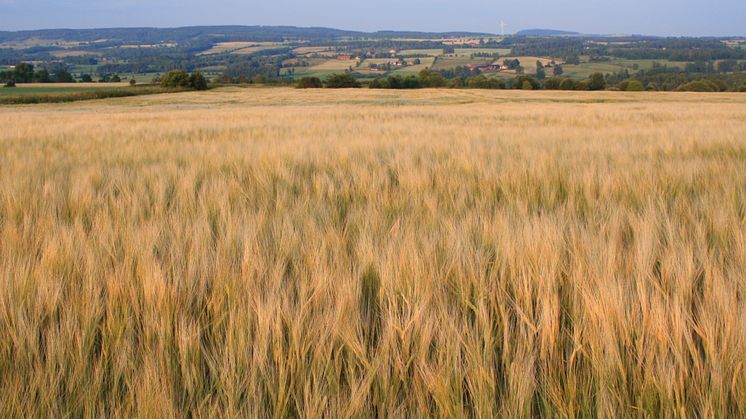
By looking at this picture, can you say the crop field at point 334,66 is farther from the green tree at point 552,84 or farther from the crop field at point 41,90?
the crop field at point 41,90

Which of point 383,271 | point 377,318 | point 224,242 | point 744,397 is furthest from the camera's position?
point 224,242

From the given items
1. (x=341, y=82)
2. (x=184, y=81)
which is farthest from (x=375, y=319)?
(x=341, y=82)

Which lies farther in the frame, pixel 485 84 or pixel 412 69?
pixel 412 69

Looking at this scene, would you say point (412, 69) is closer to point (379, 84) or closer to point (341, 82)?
point (341, 82)

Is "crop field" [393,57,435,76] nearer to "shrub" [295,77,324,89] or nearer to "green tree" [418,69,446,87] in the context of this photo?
"green tree" [418,69,446,87]

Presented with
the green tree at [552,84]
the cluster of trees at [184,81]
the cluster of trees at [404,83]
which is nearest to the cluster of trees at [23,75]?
the cluster of trees at [184,81]

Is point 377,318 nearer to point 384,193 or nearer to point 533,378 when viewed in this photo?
point 533,378

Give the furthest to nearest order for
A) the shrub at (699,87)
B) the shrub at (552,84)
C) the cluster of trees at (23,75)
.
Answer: the cluster of trees at (23,75), the shrub at (552,84), the shrub at (699,87)

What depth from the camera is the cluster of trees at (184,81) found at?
52938 mm

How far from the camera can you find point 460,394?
32.6 inches

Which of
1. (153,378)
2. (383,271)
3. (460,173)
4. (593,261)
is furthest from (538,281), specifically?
(460,173)

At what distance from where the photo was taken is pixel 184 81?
5344cm

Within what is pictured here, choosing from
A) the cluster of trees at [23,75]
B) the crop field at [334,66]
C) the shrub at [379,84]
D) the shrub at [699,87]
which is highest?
the crop field at [334,66]

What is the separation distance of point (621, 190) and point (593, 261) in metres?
1.52
